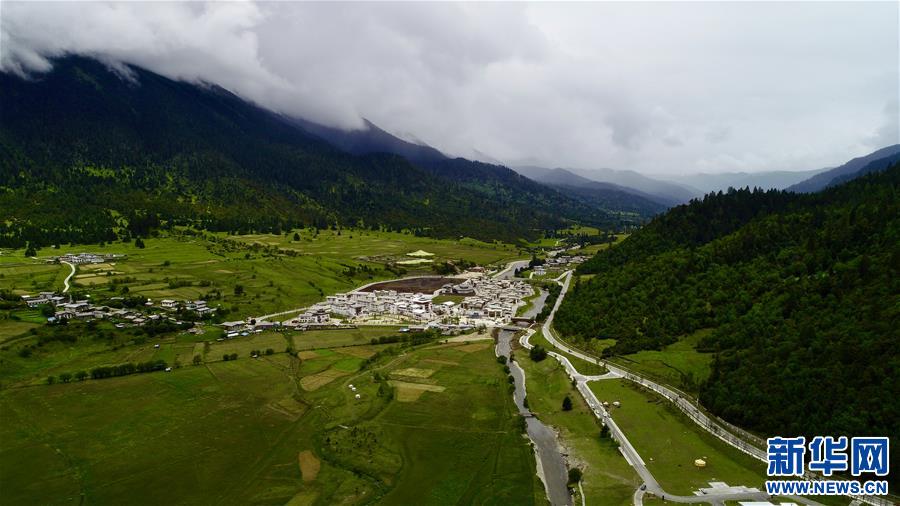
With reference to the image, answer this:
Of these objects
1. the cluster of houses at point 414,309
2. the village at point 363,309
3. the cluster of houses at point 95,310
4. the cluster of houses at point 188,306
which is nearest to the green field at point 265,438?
the cluster of houses at point 95,310

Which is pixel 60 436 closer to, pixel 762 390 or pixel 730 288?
pixel 762 390

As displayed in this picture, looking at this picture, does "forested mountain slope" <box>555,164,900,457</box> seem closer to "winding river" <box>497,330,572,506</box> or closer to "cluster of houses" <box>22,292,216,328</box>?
"winding river" <box>497,330,572,506</box>

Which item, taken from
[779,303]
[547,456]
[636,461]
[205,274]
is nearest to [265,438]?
[547,456]

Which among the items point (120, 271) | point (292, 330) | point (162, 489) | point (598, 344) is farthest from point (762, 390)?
point (120, 271)

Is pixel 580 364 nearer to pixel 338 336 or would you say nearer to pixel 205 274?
pixel 338 336

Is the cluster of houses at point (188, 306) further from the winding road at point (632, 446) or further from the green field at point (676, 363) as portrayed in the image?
the green field at point (676, 363)
